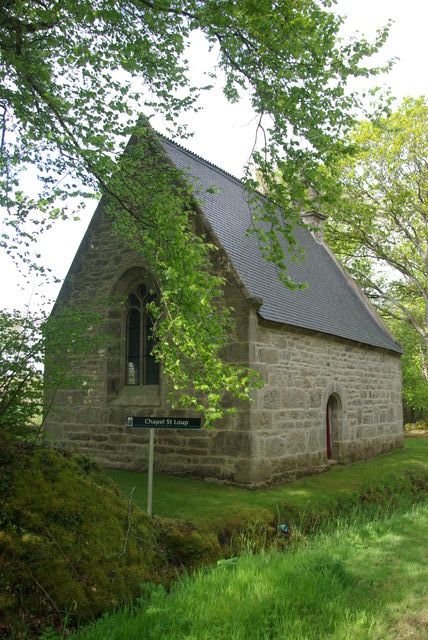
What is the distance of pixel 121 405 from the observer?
1108 centimetres

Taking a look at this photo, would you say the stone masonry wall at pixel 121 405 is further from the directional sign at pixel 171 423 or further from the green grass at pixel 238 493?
the directional sign at pixel 171 423

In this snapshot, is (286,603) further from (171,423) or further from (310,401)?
(310,401)

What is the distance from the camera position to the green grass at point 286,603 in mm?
3604

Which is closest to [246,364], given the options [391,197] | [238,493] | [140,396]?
[238,493]

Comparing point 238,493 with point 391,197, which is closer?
point 238,493

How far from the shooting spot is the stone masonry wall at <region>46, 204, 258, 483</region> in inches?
373

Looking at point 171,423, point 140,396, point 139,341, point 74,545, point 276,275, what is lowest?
point 74,545

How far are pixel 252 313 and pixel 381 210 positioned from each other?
563 inches

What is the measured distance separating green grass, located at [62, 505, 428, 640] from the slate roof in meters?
5.42

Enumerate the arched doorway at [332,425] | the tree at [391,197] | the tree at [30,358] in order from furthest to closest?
the tree at [391,197] → the arched doorway at [332,425] → the tree at [30,358]

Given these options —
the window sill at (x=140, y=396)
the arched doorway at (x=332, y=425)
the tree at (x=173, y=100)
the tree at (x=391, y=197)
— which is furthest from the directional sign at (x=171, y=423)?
the tree at (x=391, y=197)

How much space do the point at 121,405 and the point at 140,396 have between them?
51 cm

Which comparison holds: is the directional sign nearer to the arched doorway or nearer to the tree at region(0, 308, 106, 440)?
the tree at region(0, 308, 106, 440)

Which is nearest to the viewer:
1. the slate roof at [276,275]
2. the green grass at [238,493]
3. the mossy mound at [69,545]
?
the mossy mound at [69,545]
